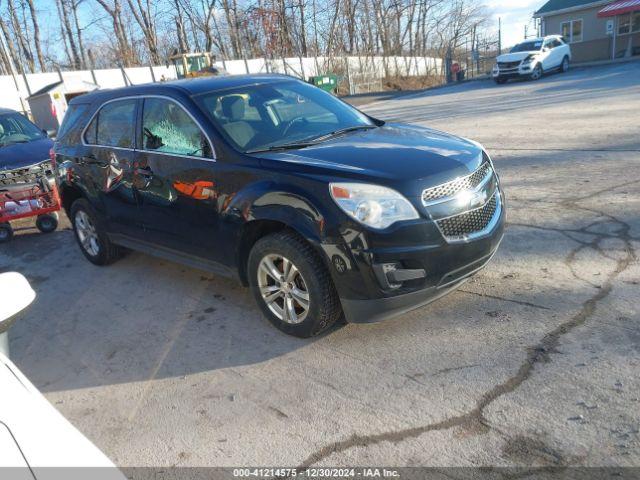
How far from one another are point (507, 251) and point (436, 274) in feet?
5.68

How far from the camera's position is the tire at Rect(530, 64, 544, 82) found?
22312 mm

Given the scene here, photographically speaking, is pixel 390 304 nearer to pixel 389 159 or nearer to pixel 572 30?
pixel 389 159

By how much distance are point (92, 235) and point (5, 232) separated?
244 cm

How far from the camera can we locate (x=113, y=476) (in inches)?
61.2

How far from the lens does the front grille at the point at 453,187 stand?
3.14 meters

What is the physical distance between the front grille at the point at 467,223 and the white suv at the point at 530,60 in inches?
837


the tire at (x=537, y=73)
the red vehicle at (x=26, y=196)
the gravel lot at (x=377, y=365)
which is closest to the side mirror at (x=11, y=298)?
the gravel lot at (x=377, y=365)

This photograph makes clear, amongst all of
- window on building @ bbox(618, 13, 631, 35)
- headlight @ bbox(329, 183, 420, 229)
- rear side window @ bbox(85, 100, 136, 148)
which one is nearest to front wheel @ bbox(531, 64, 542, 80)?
window on building @ bbox(618, 13, 631, 35)

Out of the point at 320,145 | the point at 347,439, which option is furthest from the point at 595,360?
the point at 320,145

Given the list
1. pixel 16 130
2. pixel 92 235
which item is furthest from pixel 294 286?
pixel 16 130

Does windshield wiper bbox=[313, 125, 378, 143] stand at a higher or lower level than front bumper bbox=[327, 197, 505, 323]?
higher

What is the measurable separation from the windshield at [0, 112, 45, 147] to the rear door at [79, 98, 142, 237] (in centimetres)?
401

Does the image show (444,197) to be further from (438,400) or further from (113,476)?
(113,476)

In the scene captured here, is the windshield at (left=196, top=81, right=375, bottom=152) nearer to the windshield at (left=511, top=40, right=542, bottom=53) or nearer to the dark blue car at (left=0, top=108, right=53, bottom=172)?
the dark blue car at (left=0, top=108, right=53, bottom=172)
